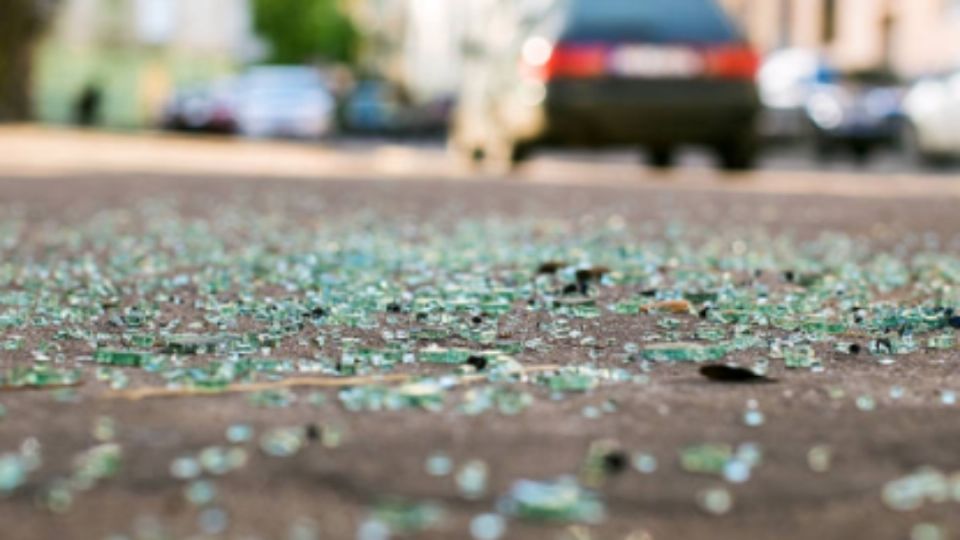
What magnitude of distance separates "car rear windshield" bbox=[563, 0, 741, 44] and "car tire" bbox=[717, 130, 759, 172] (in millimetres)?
901

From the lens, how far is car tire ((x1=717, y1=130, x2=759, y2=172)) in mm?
15055

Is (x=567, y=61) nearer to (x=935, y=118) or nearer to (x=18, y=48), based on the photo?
(x=935, y=118)

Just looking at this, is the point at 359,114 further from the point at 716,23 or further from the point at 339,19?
the point at 339,19

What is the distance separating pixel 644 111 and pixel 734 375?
10.7 meters

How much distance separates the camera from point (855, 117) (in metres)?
23.8

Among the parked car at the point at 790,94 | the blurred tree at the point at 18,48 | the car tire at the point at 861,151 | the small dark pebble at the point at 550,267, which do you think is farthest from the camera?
the blurred tree at the point at 18,48

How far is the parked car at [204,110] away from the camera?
36.8m

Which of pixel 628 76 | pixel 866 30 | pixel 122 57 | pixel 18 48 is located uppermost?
pixel 628 76

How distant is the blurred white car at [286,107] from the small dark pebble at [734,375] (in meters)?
31.8

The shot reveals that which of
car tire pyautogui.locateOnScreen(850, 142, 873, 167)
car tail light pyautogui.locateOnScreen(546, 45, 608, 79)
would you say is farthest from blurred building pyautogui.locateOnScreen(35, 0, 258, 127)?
car tail light pyautogui.locateOnScreen(546, 45, 608, 79)

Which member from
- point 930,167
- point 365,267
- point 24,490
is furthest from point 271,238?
point 930,167

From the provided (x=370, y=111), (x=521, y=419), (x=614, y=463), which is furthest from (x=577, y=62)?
(x=370, y=111)

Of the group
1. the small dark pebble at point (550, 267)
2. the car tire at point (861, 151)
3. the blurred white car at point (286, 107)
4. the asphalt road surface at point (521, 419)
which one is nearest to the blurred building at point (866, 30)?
the car tire at point (861, 151)

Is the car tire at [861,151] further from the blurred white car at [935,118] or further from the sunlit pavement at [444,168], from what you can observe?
the blurred white car at [935,118]
